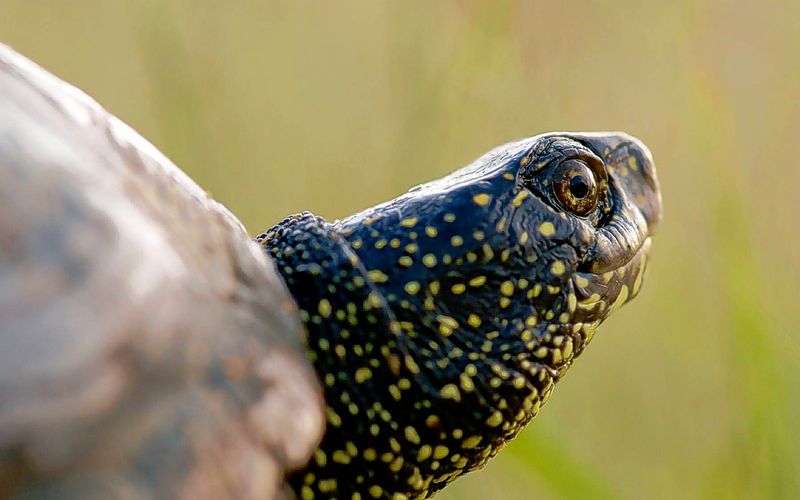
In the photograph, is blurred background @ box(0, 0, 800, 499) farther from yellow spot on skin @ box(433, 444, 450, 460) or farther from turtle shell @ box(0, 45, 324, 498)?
turtle shell @ box(0, 45, 324, 498)

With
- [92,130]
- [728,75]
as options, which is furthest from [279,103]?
[92,130]

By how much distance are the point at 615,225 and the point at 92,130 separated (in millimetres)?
506

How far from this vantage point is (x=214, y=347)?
2.13 ft

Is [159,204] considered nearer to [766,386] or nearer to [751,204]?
[766,386]

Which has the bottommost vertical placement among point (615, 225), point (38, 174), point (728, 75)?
point (728, 75)

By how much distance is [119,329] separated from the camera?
1.90 ft

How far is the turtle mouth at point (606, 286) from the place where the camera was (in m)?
0.91

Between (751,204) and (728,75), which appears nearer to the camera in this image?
(751,204)

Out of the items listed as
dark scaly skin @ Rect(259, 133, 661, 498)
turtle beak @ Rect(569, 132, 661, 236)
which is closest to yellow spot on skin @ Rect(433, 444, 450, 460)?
dark scaly skin @ Rect(259, 133, 661, 498)

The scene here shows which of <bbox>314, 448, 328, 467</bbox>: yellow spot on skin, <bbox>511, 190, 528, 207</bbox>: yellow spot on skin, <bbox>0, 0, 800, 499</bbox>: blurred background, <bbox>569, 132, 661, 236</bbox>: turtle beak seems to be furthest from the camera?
<bbox>0, 0, 800, 499</bbox>: blurred background

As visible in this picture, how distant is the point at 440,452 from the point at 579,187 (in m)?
0.28

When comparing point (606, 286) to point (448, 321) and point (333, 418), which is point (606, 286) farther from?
point (333, 418)

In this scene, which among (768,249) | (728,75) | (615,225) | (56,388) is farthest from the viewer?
(728,75)

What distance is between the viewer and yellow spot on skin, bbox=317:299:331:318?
0.79m
